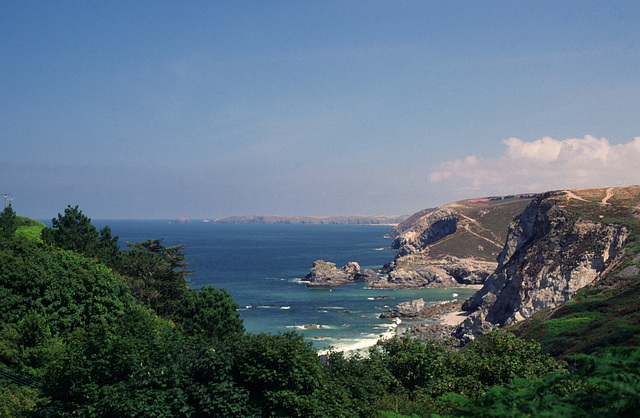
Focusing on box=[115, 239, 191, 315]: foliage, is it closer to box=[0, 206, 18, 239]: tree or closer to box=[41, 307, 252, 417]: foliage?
box=[0, 206, 18, 239]: tree

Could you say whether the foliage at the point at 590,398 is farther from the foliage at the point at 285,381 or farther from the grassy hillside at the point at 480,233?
the grassy hillside at the point at 480,233

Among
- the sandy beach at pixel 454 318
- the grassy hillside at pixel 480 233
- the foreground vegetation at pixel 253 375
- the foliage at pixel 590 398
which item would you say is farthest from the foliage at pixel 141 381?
the grassy hillside at pixel 480 233

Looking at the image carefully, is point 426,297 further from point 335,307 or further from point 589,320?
point 589,320

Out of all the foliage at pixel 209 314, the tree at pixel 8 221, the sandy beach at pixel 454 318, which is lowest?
the sandy beach at pixel 454 318

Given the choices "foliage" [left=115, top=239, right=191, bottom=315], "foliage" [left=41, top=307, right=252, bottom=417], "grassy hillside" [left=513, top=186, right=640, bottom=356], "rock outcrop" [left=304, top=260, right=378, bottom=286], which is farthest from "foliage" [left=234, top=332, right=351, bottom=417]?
"rock outcrop" [left=304, top=260, right=378, bottom=286]

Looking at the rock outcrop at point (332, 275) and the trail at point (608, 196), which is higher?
→ the trail at point (608, 196)

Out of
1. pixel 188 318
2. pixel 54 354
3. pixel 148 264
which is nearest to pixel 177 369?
pixel 54 354

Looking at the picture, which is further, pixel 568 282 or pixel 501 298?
pixel 501 298
